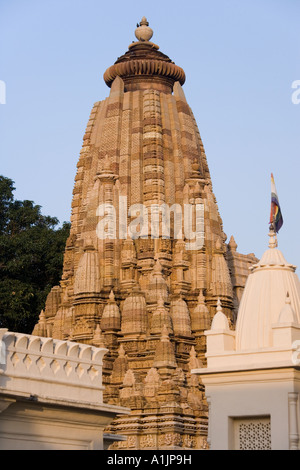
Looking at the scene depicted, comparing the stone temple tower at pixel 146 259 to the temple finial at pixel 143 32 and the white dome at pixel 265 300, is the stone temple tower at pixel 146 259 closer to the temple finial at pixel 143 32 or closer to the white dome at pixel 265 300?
the temple finial at pixel 143 32

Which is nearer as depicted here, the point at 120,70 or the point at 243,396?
the point at 243,396

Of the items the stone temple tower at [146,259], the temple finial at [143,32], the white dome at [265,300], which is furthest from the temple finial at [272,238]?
the temple finial at [143,32]

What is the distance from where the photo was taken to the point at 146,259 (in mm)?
53812

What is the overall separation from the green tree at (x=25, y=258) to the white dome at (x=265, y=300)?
35.7 meters

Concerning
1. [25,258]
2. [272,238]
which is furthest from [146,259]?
[272,238]

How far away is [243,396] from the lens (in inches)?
1127

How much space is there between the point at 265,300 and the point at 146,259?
24498mm

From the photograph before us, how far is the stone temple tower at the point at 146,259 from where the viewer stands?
4897cm

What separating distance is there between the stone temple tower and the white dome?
1859cm

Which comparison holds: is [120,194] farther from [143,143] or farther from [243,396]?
[243,396]

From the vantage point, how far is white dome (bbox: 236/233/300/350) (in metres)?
29.2

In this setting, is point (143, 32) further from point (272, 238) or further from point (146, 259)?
point (272, 238)
